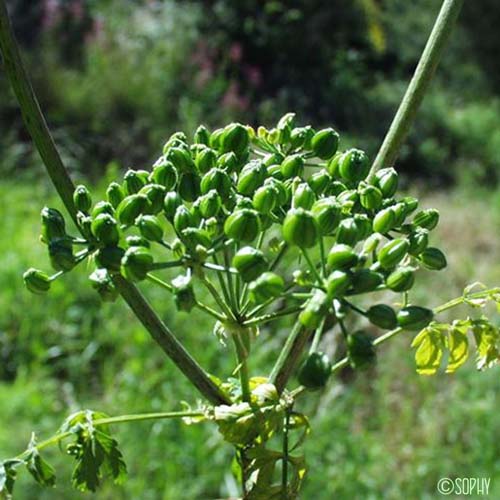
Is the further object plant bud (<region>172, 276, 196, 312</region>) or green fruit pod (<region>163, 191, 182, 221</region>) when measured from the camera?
green fruit pod (<region>163, 191, 182, 221</region>)

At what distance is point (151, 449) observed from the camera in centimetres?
388

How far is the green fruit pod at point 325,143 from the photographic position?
3.57 feet

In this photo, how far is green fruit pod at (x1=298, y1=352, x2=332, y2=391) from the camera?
852 millimetres

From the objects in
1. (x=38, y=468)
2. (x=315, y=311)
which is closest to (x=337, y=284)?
(x=315, y=311)

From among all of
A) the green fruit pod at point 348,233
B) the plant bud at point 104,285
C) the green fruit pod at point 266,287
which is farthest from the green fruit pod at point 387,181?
the plant bud at point 104,285

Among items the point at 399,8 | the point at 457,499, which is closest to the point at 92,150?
the point at 457,499

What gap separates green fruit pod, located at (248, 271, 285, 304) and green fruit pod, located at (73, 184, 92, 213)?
0.76 ft

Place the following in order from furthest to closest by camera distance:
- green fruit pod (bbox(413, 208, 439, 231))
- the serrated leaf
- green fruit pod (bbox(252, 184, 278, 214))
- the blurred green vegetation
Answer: the blurred green vegetation < the serrated leaf < green fruit pod (bbox(413, 208, 439, 231)) < green fruit pod (bbox(252, 184, 278, 214))

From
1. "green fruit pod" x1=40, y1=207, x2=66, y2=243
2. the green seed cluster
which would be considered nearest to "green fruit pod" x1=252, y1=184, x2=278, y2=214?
the green seed cluster

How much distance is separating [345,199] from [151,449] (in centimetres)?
308

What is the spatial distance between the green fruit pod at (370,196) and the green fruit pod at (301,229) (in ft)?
0.35

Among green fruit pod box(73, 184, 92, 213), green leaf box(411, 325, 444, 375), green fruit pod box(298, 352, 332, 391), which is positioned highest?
green fruit pod box(73, 184, 92, 213)

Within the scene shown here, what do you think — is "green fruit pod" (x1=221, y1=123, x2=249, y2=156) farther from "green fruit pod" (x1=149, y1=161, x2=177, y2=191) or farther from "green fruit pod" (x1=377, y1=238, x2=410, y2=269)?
"green fruit pod" (x1=377, y1=238, x2=410, y2=269)

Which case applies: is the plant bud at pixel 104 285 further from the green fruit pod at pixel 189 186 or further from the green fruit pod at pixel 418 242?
the green fruit pod at pixel 418 242
